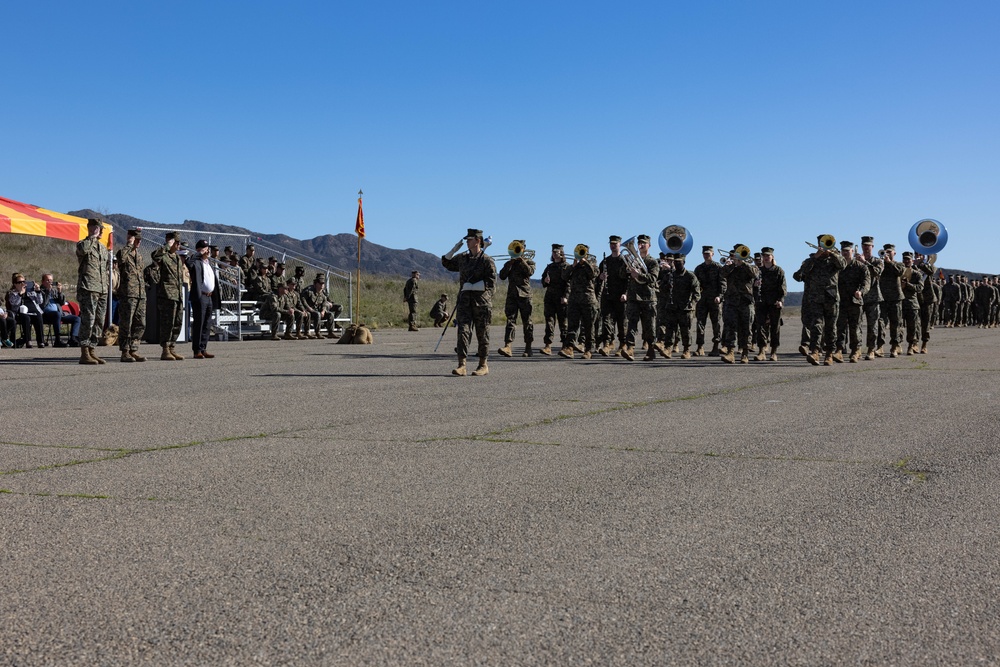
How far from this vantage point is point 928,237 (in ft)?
116

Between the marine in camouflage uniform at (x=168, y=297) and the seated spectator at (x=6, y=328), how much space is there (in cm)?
478

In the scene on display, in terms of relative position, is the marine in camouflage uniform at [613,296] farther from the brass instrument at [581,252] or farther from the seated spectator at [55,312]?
the seated spectator at [55,312]

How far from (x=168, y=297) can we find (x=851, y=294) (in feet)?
37.4

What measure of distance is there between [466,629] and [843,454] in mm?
4790

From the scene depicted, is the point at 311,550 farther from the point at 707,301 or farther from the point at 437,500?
the point at 707,301

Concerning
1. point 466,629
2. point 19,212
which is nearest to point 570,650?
point 466,629

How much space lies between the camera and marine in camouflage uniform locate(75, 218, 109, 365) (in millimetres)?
16094

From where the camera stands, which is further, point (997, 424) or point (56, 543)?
point (997, 424)

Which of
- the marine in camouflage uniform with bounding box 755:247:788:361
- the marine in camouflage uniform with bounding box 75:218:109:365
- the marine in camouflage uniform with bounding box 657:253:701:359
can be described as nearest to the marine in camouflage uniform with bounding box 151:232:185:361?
the marine in camouflage uniform with bounding box 75:218:109:365

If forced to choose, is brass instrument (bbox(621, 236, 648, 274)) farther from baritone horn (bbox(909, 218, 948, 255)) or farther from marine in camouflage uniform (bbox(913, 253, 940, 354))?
baritone horn (bbox(909, 218, 948, 255))

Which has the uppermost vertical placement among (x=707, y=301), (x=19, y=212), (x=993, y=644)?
(x=19, y=212)

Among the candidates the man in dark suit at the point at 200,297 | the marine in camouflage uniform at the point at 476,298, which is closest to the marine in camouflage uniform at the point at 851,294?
the marine in camouflage uniform at the point at 476,298

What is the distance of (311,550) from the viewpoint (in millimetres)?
4809

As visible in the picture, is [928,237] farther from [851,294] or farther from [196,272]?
[196,272]
